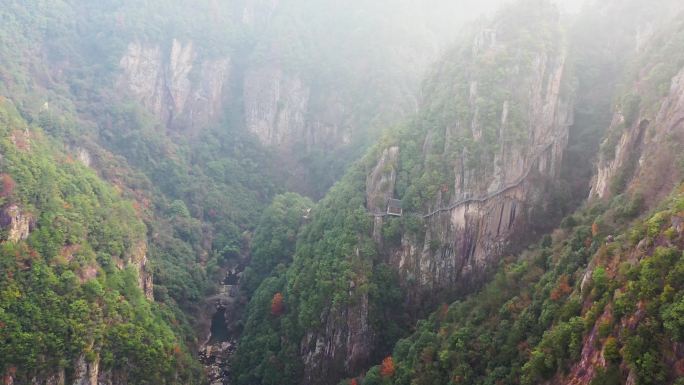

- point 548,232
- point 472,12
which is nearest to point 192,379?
point 548,232

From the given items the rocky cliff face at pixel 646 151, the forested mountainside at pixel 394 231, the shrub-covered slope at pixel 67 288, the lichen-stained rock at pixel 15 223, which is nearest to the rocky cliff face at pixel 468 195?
the forested mountainside at pixel 394 231

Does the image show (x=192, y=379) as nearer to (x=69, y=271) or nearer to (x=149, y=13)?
(x=69, y=271)

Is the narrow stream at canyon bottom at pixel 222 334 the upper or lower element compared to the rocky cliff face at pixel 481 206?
lower

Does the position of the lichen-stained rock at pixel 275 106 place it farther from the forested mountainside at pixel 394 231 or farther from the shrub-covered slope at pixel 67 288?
the shrub-covered slope at pixel 67 288

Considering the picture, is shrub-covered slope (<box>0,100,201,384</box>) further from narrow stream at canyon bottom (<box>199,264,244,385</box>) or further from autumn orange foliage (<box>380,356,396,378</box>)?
autumn orange foliage (<box>380,356,396,378</box>)

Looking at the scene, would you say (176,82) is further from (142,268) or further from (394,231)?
(394,231)
